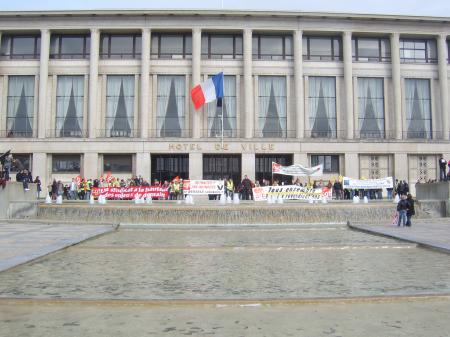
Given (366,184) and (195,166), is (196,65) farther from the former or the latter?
(366,184)

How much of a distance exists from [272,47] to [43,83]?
2400cm

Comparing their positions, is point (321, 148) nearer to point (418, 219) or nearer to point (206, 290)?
point (418, 219)

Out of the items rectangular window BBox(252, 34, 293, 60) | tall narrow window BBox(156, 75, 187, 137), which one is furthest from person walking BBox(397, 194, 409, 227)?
rectangular window BBox(252, 34, 293, 60)

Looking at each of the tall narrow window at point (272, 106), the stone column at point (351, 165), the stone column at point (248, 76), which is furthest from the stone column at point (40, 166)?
the stone column at point (351, 165)

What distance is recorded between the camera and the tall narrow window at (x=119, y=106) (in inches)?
1992

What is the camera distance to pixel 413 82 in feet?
173

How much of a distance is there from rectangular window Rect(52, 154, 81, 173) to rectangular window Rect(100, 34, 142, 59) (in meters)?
11.3

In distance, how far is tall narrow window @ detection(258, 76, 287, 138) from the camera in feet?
167

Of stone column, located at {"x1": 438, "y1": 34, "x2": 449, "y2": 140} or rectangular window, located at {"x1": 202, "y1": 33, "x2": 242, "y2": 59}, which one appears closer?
stone column, located at {"x1": 438, "y1": 34, "x2": 449, "y2": 140}

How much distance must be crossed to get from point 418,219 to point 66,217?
Result: 18.6 meters

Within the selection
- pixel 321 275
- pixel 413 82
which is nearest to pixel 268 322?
pixel 321 275

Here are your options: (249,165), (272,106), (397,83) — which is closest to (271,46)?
(272,106)

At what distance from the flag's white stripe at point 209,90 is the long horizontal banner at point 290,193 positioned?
1379 cm

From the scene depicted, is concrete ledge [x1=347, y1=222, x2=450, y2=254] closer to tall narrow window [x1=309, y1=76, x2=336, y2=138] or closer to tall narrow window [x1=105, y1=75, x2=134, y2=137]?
tall narrow window [x1=309, y1=76, x2=336, y2=138]
